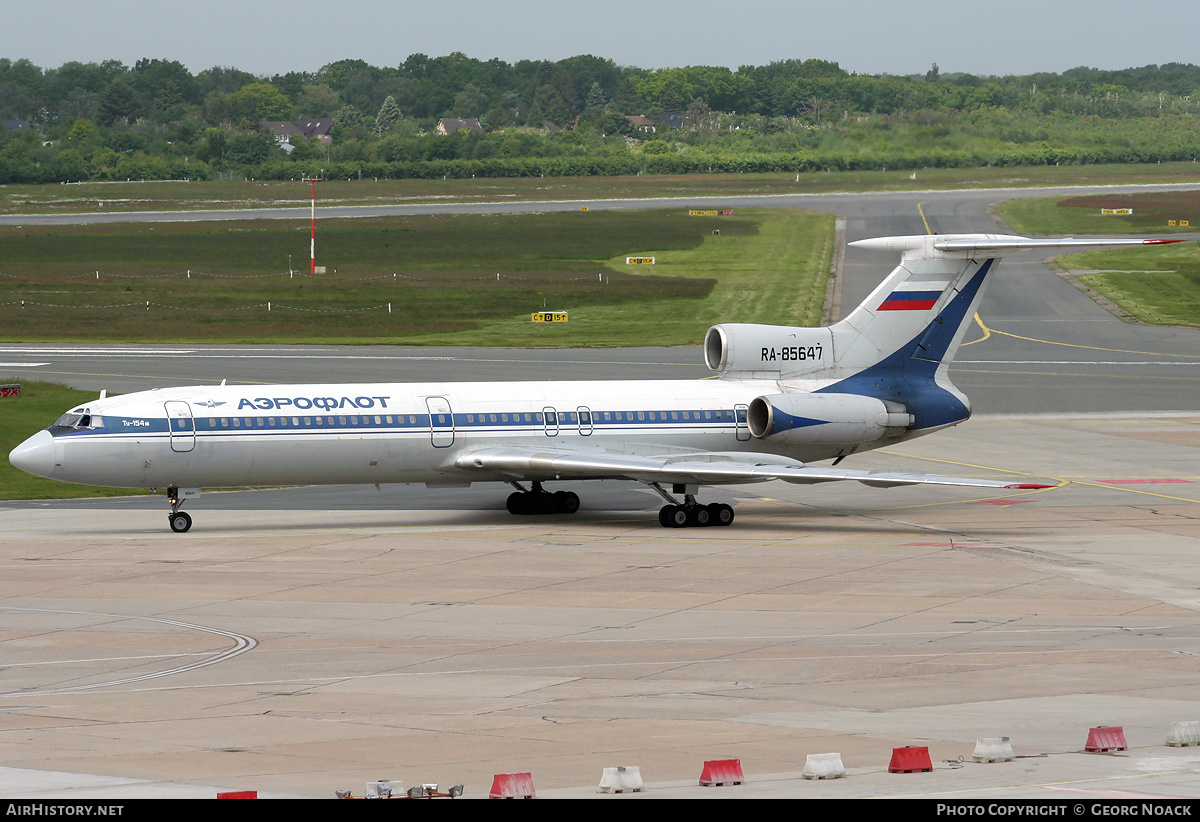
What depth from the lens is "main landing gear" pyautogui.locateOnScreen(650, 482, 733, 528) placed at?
36375mm

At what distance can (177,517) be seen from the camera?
116 feet

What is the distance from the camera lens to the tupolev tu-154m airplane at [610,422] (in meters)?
34.7

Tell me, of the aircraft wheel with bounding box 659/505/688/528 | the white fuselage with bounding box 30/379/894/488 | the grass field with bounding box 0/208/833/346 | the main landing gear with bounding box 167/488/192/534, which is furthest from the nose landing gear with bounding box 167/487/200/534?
the grass field with bounding box 0/208/833/346

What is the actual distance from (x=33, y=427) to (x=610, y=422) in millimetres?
21206

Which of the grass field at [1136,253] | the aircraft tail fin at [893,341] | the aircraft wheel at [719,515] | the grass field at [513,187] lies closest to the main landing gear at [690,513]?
the aircraft wheel at [719,515]

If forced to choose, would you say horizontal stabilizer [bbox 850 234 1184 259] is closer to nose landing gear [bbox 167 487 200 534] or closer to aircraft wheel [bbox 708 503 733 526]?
aircraft wheel [bbox 708 503 733 526]

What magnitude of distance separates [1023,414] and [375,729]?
4088cm

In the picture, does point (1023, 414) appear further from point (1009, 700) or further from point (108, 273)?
point (108, 273)

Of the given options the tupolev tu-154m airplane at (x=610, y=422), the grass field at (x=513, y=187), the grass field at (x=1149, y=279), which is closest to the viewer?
the tupolev tu-154m airplane at (x=610, y=422)

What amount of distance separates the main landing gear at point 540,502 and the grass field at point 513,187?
115 m

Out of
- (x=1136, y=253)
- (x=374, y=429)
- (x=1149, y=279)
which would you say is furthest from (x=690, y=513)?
(x=1136, y=253)

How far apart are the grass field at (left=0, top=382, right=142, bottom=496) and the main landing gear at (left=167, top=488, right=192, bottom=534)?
6.03 meters

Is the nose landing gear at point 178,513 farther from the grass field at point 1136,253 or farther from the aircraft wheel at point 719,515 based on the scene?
the grass field at point 1136,253

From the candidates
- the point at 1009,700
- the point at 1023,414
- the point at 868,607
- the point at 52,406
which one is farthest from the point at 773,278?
the point at 1009,700
